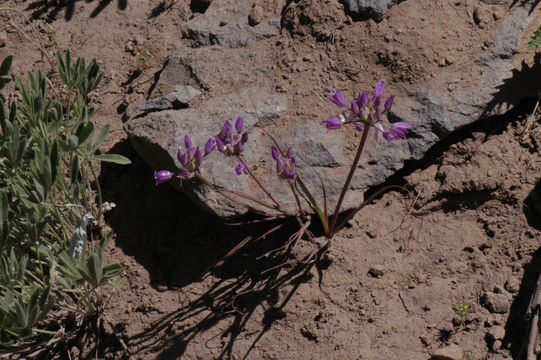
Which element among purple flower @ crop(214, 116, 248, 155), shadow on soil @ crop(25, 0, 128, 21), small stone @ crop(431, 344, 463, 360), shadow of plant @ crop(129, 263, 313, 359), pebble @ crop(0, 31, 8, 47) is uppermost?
shadow on soil @ crop(25, 0, 128, 21)

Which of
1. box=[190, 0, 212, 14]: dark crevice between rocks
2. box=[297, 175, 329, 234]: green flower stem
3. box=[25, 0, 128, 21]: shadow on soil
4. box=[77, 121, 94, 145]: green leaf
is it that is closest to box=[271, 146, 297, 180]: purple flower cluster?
box=[297, 175, 329, 234]: green flower stem

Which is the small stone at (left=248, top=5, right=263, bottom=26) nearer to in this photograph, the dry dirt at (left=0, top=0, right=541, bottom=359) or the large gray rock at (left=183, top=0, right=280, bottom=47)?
the large gray rock at (left=183, top=0, right=280, bottom=47)

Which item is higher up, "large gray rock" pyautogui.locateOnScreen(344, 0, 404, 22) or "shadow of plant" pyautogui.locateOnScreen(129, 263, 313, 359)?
"large gray rock" pyautogui.locateOnScreen(344, 0, 404, 22)

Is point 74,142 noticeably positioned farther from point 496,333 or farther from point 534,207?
point 534,207

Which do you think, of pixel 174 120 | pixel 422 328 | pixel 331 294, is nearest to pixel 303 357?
pixel 331 294

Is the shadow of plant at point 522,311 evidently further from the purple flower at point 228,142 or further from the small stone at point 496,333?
the purple flower at point 228,142

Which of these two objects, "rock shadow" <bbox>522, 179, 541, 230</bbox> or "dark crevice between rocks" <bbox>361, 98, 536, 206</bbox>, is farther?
"dark crevice between rocks" <bbox>361, 98, 536, 206</bbox>

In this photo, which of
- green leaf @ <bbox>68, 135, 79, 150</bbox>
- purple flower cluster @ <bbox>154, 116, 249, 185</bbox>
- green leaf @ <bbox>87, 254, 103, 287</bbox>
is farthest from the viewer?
purple flower cluster @ <bbox>154, 116, 249, 185</bbox>

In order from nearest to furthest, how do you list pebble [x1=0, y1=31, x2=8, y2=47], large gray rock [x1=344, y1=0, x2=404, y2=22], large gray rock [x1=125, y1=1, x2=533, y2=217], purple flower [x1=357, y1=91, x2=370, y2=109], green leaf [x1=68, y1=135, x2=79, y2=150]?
purple flower [x1=357, y1=91, x2=370, y2=109] → green leaf [x1=68, y1=135, x2=79, y2=150] → large gray rock [x1=125, y1=1, x2=533, y2=217] → large gray rock [x1=344, y1=0, x2=404, y2=22] → pebble [x1=0, y1=31, x2=8, y2=47]
